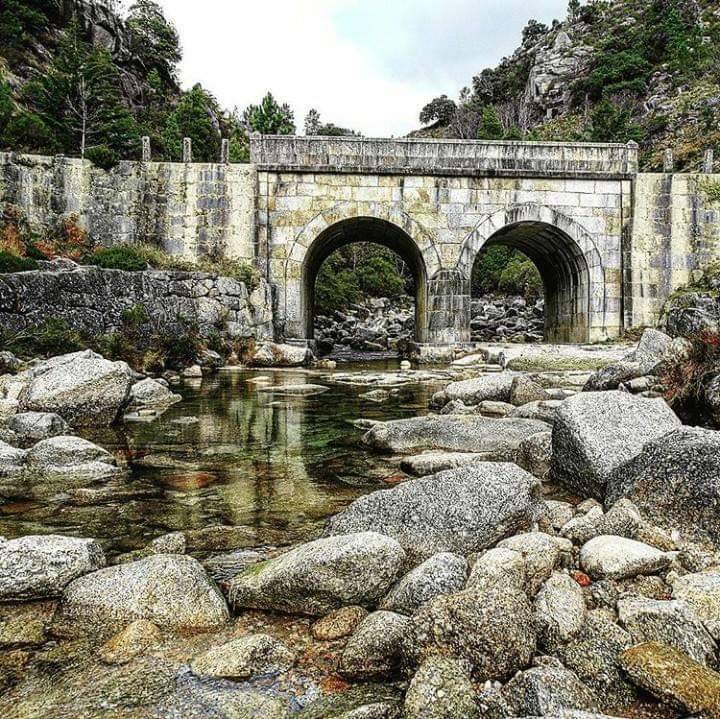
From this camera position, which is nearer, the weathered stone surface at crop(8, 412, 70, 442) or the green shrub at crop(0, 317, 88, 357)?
the weathered stone surface at crop(8, 412, 70, 442)

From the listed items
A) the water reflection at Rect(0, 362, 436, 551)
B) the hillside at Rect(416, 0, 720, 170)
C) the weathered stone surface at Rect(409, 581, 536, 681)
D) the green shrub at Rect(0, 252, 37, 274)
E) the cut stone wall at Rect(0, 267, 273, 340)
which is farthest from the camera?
the hillside at Rect(416, 0, 720, 170)

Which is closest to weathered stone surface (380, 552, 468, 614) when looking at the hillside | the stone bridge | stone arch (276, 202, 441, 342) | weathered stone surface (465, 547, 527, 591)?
weathered stone surface (465, 547, 527, 591)

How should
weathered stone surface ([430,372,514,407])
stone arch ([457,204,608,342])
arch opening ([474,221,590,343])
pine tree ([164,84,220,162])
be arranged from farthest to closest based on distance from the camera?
pine tree ([164,84,220,162])
arch opening ([474,221,590,343])
stone arch ([457,204,608,342])
weathered stone surface ([430,372,514,407])

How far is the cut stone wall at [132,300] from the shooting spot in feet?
38.6

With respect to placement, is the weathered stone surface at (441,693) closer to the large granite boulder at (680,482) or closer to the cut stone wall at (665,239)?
the large granite boulder at (680,482)

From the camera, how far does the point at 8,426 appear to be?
6742mm

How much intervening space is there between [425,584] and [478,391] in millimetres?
6281

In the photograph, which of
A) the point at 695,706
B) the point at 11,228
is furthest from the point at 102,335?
the point at 695,706

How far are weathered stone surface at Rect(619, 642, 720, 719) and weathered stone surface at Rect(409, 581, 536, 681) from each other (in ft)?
1.25

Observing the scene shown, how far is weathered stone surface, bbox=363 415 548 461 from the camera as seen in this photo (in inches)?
236

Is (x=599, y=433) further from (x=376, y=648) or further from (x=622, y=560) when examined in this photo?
(x=376, y=648)

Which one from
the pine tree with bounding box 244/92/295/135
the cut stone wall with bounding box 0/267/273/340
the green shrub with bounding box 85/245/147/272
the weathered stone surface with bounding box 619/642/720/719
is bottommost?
the weathered stone surface with bounding box 619/642/720/719

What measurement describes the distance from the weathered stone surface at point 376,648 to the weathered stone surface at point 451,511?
0.81m

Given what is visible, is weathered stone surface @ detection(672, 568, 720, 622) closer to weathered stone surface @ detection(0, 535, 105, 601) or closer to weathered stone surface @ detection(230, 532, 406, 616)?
weathered stone surface @ detection(230, 532, 406, 616)
